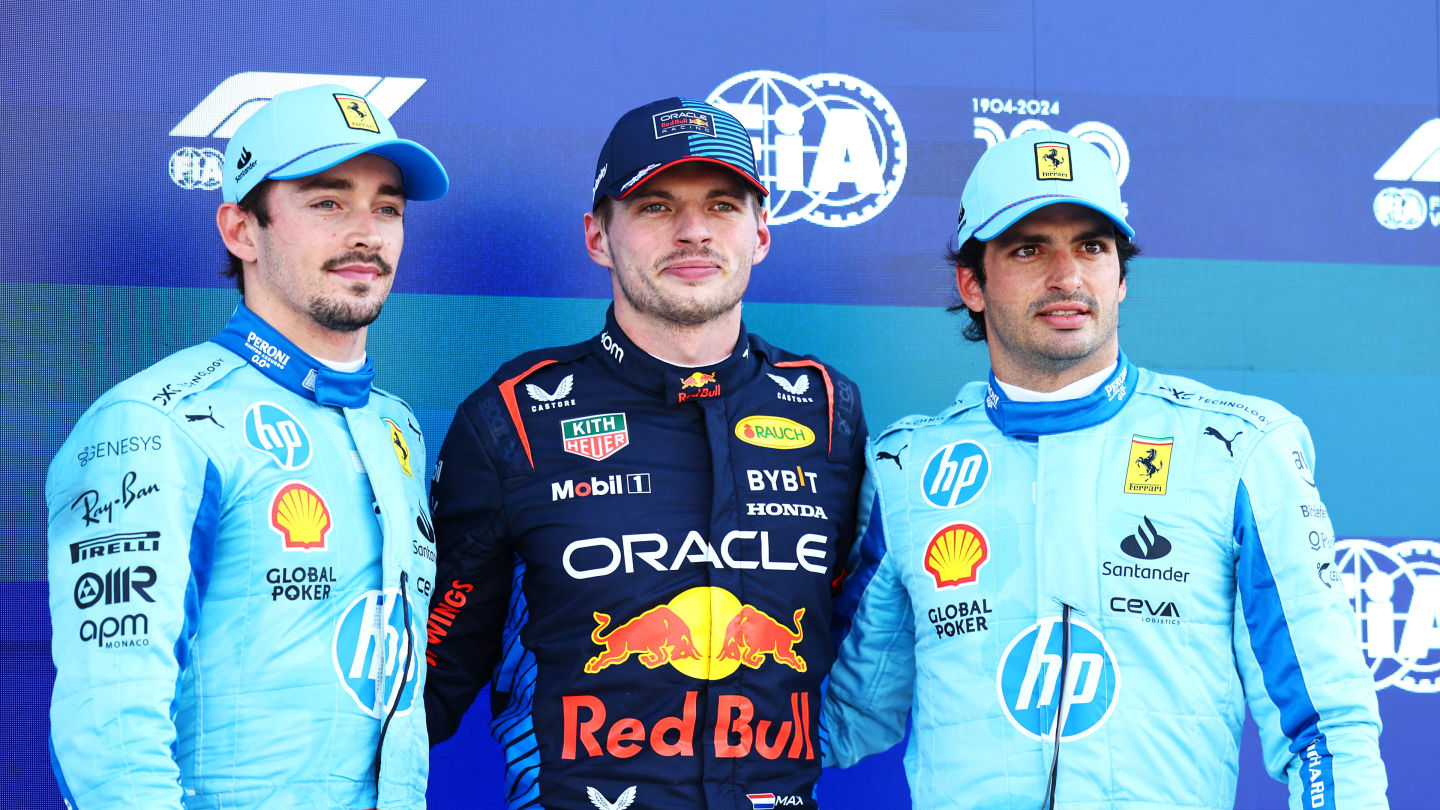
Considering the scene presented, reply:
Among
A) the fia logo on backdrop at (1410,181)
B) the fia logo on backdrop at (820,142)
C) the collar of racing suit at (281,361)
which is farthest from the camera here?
the fia logo on backdrop at (1410,181)

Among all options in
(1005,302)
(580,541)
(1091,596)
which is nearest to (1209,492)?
(1091,596)

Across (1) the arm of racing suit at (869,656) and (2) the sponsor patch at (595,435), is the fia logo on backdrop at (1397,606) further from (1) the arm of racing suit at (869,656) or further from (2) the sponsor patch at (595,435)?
(2) the sponsor patch at (595,435)

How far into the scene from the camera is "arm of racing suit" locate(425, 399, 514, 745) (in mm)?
2148

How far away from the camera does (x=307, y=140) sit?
1971 millimetres

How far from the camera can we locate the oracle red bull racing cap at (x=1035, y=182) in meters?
2.11

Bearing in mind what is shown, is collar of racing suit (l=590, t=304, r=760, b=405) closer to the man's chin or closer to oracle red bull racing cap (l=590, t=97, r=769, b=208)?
oracle red bull racing cap (l=590, t=97, r=769, b=208)

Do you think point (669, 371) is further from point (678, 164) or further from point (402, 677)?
point (402, 677)

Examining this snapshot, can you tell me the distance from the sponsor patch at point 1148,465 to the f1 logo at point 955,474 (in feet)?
0.78

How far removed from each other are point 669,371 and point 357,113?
Answer: 672 millimetres

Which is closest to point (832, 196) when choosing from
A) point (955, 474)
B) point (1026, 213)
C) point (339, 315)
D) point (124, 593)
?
point (1026, 213)

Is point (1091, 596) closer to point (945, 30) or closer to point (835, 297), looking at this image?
point (835, 297)

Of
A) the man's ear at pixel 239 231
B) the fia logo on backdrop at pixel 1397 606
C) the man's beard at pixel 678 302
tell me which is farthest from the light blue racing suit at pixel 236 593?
the fia logo on backdrop at pixel 1397 606

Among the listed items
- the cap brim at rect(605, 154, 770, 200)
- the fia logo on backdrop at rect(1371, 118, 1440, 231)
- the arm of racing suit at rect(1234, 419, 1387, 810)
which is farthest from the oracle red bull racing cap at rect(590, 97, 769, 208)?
the fia logo on backdrop at rect(1371, 118, 1440, 231)

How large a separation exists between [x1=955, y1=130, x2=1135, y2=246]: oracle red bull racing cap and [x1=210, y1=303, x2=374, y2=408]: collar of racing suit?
1.11 metres
